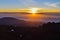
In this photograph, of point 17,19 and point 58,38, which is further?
point 17,19

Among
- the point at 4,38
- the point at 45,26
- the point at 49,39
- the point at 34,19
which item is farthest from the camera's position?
the point at 34,19

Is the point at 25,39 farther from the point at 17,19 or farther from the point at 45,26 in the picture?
the point at 17,19

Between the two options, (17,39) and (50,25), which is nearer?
(17,39)

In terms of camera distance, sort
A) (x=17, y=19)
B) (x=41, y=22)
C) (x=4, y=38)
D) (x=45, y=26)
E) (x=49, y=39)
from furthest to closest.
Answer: (x=17, y=19), (x=41, y=22), (x=45, y=26), (x=4, y=38), (x=49, y=39)

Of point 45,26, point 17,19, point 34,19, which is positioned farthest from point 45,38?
point 17,19

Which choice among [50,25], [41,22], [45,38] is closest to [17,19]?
[41,22]

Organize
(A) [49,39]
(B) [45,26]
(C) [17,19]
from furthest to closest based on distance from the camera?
(C) [17,19] → (B) [45,26] → (A) [49,39]

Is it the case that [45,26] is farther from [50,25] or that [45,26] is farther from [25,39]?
[25,39]

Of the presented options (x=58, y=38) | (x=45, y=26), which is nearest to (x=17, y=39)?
(x=58, y=38)

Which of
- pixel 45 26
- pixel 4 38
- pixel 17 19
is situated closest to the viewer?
pixel 4 38
